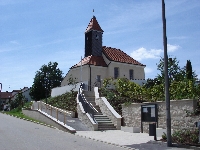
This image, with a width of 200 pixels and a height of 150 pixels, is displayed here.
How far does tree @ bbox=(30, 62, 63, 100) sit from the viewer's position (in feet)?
225

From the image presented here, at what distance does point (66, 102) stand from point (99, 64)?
40.7 feet

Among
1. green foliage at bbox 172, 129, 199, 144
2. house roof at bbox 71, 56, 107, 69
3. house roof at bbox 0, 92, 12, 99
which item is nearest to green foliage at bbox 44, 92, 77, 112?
house roof at bbox 71, 56, 107, 69

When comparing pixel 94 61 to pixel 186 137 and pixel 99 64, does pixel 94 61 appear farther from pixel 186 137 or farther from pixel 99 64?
pixel 186 137

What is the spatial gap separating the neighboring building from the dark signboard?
20.9 metres

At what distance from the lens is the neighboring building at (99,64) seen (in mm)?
41600

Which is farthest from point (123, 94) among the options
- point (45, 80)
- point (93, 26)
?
point (45, 80)

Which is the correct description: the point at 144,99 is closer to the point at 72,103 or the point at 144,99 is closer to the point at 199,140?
the point at 72,103

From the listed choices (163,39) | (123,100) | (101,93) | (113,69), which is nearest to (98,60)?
(113,69)

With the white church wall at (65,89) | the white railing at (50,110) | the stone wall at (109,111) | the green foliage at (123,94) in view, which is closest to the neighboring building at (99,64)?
the white church wall at (65,89)

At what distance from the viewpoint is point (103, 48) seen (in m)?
46.5

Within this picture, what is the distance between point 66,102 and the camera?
31.4 metres

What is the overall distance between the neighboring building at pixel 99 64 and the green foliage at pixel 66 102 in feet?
23.7

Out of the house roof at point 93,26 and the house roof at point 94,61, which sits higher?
the house roof at point 93,26

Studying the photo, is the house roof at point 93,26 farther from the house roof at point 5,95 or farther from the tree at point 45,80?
the house roof at point 5,95
